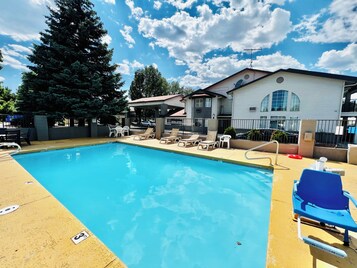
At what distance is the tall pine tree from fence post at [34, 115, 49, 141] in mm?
752

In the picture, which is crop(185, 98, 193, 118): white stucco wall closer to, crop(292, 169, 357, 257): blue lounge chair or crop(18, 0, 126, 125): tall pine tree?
crop(18, 0, 126, 125): tall pine tree

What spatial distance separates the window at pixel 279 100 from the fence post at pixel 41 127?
18730mm

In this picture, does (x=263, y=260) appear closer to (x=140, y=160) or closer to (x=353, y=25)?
(x=140, y=160)

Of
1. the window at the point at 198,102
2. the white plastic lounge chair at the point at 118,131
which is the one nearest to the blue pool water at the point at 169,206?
the white plastic lounge chair at the point at 118,131

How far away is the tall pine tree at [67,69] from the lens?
12.6m

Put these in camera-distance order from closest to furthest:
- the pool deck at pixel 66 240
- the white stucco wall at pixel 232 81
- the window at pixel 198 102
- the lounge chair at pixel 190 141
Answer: the pool deck at pixel 66 240 → the lounge chair at pixel 190 141 → the white stucco wall at pixel 232 81 → the window at pixel 198 102

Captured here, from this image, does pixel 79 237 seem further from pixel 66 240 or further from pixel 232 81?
pixel 232 81

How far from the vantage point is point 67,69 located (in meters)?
12.4

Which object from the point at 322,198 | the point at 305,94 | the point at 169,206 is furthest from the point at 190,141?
the point at 305,94

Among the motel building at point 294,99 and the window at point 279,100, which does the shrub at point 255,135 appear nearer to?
the motel building at point 294,99

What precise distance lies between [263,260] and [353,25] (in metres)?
15.4

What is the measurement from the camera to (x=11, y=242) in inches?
89.9

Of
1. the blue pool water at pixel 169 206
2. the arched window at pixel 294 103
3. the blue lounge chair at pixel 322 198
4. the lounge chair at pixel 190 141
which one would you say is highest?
the arched window at pixel 294 103

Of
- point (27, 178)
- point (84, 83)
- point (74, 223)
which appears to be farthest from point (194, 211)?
point (84, 83)
